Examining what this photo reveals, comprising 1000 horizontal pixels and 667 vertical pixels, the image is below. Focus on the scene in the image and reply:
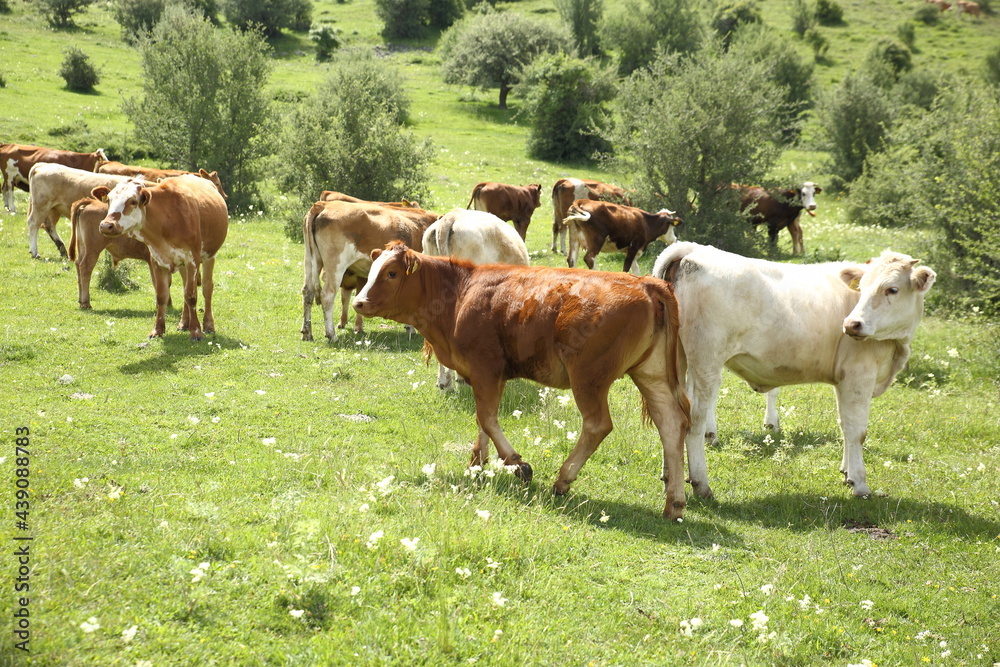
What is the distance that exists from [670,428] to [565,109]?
125 feet

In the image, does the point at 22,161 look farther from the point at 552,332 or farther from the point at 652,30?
the point at 652,30

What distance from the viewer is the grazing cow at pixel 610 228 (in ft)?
61.6

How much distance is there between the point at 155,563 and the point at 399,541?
1.57 meters

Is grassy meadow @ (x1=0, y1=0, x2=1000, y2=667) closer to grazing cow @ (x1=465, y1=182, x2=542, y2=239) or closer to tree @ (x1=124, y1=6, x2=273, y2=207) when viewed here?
grazing cow @ (x1=465, y1=182, x2=542, y2=239)

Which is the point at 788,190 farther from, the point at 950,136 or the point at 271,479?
→ the point at 271,479

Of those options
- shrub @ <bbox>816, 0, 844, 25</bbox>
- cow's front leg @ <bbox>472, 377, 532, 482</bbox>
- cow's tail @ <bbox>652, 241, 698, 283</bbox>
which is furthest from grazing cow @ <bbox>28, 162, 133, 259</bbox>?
shrub @ <bbox>816, 0, 844, 25</bbox>

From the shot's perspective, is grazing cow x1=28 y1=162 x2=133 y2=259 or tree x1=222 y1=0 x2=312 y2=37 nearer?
grazing cow x1=28 y1=162 x2=133 y2=259

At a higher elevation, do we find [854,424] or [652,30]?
[652,30]

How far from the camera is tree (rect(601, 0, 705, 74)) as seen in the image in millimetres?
63719

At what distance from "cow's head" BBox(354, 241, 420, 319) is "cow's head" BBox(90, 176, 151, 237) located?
18.4 ft

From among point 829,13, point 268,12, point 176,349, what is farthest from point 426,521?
point 829,13

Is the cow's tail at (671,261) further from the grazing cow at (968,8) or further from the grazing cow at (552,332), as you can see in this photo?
the grazing cow at (968,8)

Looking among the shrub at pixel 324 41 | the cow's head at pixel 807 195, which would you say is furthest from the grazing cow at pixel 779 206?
the shrub at pixel 324 41

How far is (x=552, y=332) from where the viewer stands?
683 centimetres
